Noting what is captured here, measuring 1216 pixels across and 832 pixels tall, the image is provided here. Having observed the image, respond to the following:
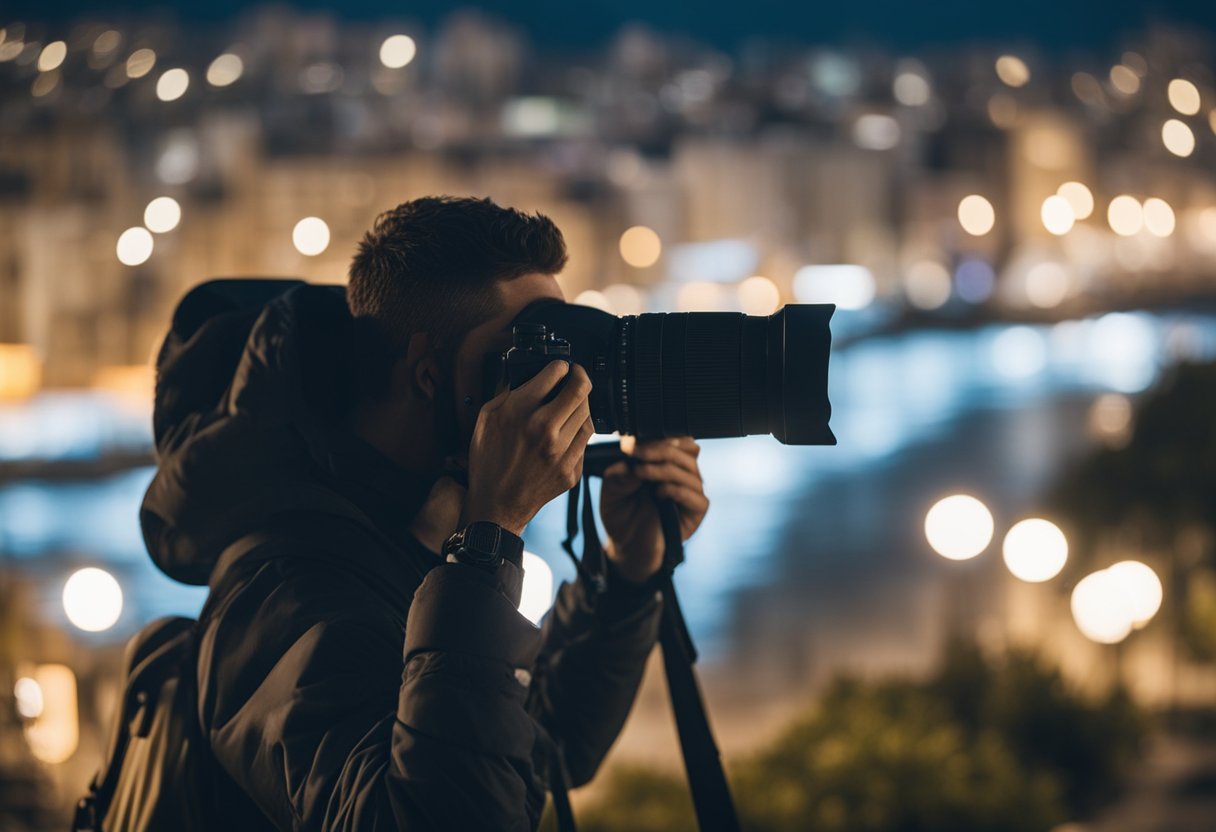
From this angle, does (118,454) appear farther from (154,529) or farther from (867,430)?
(154,529)

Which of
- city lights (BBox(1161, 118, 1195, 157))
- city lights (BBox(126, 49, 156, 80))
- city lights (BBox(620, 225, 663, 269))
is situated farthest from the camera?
city lights (BBox(1161, 118, 1195, 157))

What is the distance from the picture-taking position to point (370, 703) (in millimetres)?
708

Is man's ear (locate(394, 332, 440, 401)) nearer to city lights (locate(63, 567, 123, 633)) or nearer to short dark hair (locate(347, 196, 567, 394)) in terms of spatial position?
short dark hair (locate(347, 196, 567, 394))

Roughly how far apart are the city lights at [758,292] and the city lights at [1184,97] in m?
12.7

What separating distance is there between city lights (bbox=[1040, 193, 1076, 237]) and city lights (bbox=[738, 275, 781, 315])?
25.3 ft

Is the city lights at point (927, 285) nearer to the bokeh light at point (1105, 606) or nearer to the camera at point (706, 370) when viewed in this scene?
the bokeh light at point (1105, 606)

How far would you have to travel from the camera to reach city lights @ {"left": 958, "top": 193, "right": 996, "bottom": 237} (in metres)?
23.4

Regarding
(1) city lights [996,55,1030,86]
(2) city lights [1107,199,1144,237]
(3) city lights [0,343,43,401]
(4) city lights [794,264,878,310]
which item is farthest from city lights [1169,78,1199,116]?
(3) city lights [0,343,43,401]

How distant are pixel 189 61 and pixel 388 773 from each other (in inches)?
838

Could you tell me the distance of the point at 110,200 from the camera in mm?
15977

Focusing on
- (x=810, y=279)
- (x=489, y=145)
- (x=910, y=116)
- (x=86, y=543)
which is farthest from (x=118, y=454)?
(x=910, y=116)

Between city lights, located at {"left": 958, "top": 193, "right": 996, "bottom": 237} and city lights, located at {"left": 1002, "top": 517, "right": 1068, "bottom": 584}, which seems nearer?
city lights, located at {"left": 1002, "top": 517, "right": 1068, "bottom": 584}

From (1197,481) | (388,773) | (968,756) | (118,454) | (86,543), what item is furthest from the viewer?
(118,454)

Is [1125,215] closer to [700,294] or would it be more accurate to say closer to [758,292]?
[758,292]
